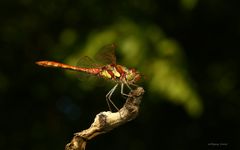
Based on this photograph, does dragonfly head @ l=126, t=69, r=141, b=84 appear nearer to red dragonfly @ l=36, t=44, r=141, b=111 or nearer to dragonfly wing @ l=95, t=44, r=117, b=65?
red dragonfly @ l=36, t=44, r=141, b=111

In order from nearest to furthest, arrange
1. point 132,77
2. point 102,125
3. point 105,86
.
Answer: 1. point 102,125
2. point 132,77
3. point 105,86

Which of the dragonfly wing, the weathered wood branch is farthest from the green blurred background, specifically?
the weathered wood branch

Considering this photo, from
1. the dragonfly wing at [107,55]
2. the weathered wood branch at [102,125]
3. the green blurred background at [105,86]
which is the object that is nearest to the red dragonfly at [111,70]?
the dragonfly wing at [107,55]

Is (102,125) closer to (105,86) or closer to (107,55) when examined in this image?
(107,55)

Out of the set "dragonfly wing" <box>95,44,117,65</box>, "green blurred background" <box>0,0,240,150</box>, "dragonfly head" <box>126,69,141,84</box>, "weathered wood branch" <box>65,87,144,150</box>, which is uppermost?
"green blurred background" <box>0,0,240,150</box>

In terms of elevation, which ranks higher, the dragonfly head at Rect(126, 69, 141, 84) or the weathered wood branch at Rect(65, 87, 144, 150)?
the dragonfly head at Rect(126, 69, 141, 84)

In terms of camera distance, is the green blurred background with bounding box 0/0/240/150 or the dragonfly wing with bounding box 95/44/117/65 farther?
the green blurred background with bounding box 0/0/240/150

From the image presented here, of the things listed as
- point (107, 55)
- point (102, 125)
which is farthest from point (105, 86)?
point (102, 125)

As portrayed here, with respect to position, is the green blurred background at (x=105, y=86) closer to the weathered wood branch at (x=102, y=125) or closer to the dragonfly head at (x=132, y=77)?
the dragonfly head at (x=132, y=77)
